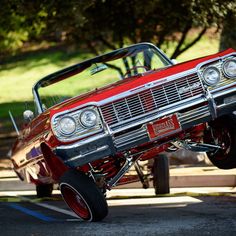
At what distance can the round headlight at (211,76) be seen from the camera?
845 cm

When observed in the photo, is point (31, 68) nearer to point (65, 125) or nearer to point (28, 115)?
point (28, 115)

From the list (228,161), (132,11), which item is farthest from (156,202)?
(132,11)

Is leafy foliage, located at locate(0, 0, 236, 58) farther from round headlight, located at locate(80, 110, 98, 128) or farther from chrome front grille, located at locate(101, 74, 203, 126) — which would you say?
round headlight, located at locate(80, 110, 98, 128)

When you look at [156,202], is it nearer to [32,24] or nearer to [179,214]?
[179,214]

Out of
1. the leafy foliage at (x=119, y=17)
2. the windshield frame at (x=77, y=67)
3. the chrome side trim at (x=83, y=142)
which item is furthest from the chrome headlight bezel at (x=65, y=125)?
the leafy foliage at (x=119, y=17)

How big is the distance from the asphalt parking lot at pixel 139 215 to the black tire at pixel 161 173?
0.15 metres

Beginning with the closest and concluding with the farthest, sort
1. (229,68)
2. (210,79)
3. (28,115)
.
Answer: (210,79) → (229,68) → (28,115)

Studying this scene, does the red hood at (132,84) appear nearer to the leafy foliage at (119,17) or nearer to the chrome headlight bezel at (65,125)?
the chrome headlight bezel at (65,125)

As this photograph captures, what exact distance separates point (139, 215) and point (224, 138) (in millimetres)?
1474

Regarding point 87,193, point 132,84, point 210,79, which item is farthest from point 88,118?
point 210,79

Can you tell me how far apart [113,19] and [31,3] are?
112 inches

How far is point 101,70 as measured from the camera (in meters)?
9.79

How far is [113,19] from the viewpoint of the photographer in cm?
2189

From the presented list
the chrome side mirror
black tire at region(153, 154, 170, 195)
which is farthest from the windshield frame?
black tire at region(153, 154, 170, 195)
